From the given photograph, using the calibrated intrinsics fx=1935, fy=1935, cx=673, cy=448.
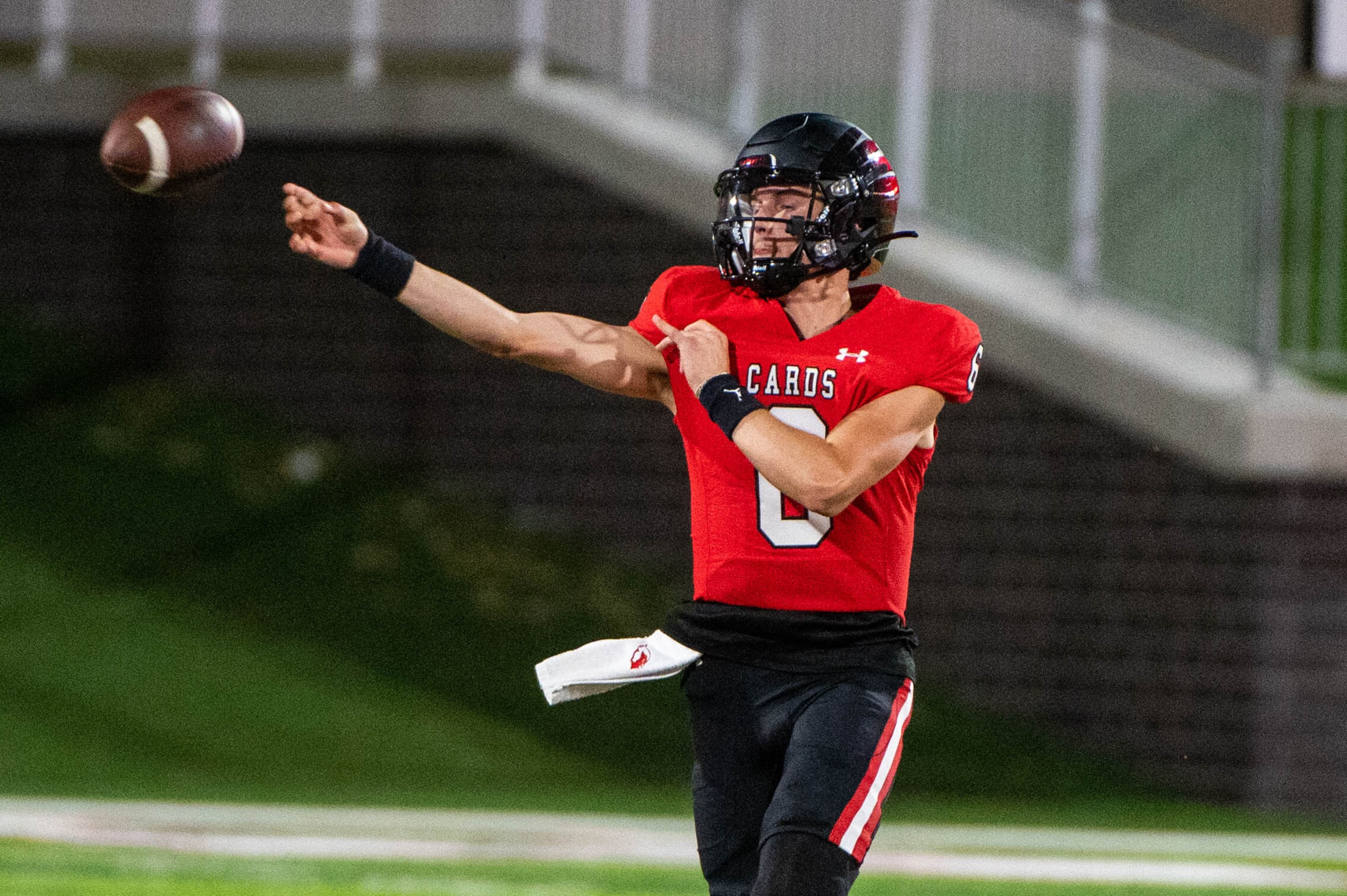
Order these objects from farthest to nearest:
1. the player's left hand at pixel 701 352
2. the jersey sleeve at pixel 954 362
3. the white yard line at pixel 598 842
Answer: the white yard line at pixel 598 842, the jersey sleeve at pixel 954 362, the player's left hand at pixel 701 352

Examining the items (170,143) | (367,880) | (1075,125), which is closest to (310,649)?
(367,880)

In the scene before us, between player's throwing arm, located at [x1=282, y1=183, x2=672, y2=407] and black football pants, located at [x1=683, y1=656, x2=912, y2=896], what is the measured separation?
2.29 ft

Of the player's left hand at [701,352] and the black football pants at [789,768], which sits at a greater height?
the player's left hand at [701,352]

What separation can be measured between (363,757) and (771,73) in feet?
14.0

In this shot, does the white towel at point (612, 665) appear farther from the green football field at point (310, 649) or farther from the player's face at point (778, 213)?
the green football field at point (310, 649)

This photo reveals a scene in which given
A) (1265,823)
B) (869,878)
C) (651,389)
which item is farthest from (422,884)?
(1265,823)

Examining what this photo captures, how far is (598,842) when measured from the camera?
819cm

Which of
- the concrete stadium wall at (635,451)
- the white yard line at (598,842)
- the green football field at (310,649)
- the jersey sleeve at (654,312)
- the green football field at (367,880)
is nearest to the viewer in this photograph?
the jersey sleeve at (654,312)

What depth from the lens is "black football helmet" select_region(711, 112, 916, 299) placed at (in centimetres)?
407

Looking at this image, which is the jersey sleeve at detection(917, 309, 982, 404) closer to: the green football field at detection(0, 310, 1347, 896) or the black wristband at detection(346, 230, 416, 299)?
the black wristband at detection(346, 230, 416, 299)

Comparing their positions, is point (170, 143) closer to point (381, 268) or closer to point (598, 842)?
point (381, 268)

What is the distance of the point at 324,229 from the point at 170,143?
1.48ft

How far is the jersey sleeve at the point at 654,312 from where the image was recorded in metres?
4.24

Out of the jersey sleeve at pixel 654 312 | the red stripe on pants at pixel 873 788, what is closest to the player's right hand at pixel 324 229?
the jersey sleeve at pixel 654 312
